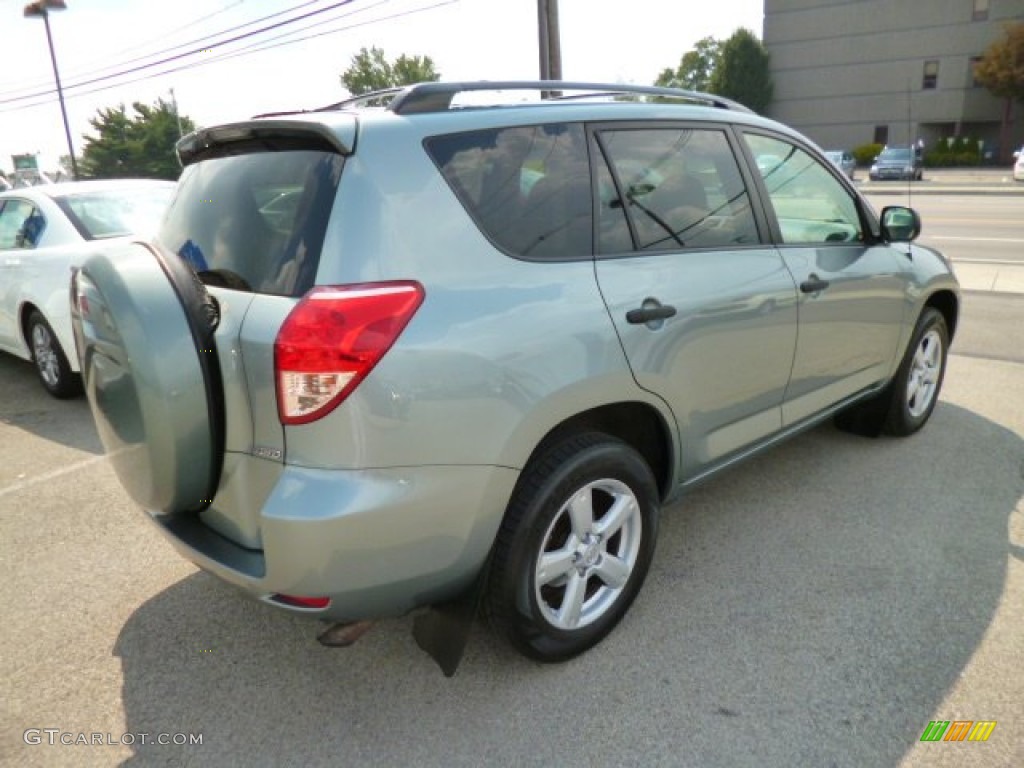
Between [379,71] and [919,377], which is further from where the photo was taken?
[379,71]

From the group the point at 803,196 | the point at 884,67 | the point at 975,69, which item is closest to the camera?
the point at 803,196

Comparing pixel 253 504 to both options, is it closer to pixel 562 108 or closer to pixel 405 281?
pixel 405 281

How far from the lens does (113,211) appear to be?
5.55 m

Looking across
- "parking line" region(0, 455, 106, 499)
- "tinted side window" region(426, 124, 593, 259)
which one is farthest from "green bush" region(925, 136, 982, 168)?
"parking line" region(0, 455, 106, 499)

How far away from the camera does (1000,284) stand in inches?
350

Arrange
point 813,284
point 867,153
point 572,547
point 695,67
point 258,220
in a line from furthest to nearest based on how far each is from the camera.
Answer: point 695,67 < point 867,153 < point 813,284 < point 572,547 < point 258,220

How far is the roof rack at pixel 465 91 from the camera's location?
2170 mm

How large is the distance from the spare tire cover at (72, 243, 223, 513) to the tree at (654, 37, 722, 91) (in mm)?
82687

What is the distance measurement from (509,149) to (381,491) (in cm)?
111

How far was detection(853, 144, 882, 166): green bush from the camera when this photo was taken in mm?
47694

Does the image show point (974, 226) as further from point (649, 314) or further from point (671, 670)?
point (671, 670)

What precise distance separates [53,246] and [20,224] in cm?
71
